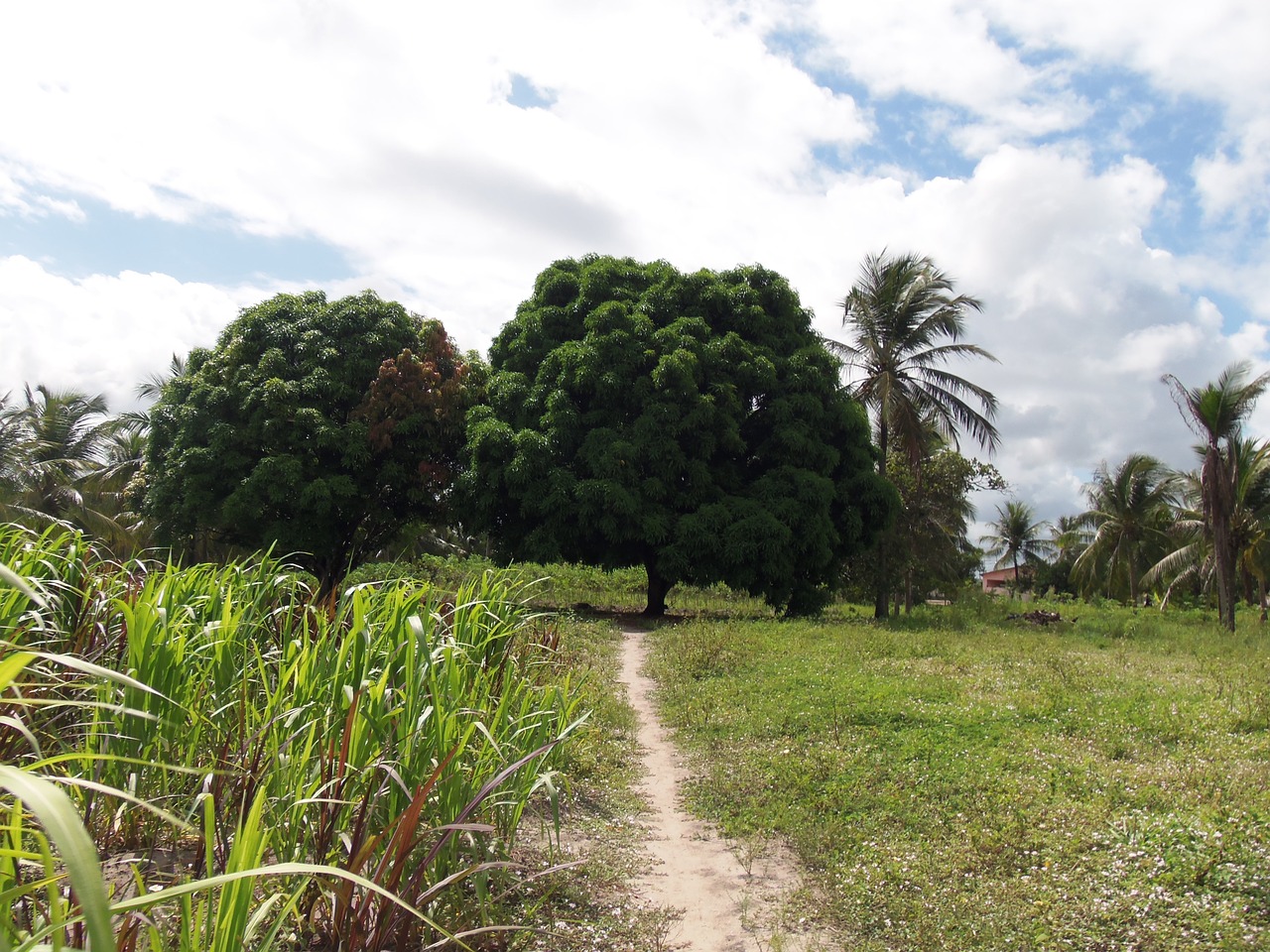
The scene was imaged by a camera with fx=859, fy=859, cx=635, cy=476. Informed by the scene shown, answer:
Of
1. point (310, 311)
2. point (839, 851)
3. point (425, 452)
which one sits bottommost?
point (839, 851)

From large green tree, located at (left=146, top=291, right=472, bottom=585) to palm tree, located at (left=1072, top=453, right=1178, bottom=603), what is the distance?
2634 cm

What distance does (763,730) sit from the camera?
Result: 702 centimetres

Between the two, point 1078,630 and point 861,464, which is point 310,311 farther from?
point 1078,630

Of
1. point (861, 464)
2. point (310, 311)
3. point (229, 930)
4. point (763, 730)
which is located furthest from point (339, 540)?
point (229, 930)

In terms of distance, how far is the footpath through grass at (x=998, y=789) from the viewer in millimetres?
3800

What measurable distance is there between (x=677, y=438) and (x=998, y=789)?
1262 cm

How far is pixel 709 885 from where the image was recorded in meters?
4.29

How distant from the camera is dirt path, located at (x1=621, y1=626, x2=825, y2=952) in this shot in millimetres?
3699

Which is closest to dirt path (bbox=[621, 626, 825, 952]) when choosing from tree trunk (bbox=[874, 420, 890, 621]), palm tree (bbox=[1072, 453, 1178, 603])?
tree trunk (bbox=[874, 420, 890, 621])

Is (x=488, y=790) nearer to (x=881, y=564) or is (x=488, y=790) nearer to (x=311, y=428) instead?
(x=311, y=428)

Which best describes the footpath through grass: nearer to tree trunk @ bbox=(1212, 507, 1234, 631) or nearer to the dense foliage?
the dense foliage

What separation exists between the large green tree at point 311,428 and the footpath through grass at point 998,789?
11.4m

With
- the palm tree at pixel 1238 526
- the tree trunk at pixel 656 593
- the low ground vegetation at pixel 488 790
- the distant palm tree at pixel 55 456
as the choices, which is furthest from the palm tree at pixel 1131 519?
the distant palm tree at pixel 55 456

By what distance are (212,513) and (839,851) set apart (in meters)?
18.6
